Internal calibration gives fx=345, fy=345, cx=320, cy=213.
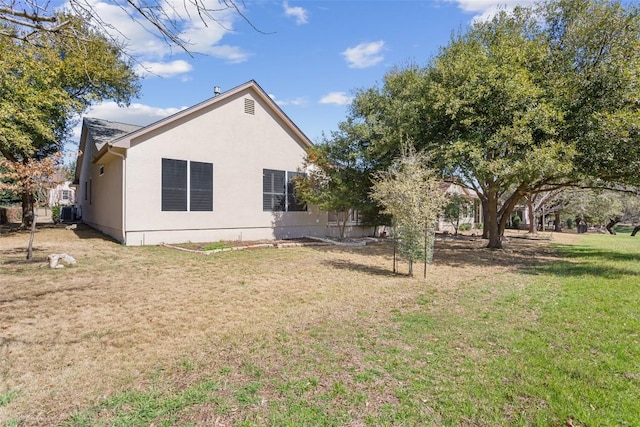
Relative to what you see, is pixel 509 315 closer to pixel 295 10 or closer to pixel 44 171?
pixel 295 10

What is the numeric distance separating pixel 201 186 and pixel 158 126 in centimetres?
272

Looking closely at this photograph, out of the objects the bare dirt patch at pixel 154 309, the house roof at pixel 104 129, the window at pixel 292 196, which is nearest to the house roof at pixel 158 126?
the house roof at pixel 104 129

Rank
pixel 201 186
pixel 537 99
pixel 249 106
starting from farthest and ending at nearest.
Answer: pixel 249 106 → pixel 201 186 → pixel 537 99

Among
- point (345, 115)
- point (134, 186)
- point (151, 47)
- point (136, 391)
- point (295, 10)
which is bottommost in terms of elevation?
point (136, 391)

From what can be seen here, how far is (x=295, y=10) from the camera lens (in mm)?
5000

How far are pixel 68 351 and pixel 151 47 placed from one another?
3.60 m

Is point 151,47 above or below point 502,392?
above

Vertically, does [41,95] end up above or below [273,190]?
above

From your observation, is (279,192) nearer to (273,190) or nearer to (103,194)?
(273,190)

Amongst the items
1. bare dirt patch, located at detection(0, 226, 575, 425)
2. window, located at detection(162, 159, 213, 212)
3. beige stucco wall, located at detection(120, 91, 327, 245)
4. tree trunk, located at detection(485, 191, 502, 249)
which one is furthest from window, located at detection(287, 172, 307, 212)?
tree trunk, located at detection(485, 191, 502, 249)

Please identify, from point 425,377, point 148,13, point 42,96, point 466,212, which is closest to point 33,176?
point 42,96

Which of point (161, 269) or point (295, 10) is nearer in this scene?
point (295, 10)

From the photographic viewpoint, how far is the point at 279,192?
643 inches

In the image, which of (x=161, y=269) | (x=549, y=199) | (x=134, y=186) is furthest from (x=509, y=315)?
(x=549, y=199)
